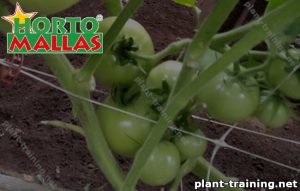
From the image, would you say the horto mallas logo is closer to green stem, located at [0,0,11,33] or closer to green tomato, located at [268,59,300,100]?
green stem, located at [0,0,11,33]

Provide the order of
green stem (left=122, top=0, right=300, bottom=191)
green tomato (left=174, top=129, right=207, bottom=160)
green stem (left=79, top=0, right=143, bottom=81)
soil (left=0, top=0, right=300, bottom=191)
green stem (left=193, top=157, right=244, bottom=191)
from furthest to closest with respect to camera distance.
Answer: soil (left=0, top=0, right=300, bottom=191) → green stem (left=193, top=157, right=244, bottom=191) → green tomato (left=174, top=129, right=207, bottom=160) → green stem (left=79, top=0, right=143, bottom=81) → green stem (left=122, top=0, right=300, bottom=191)

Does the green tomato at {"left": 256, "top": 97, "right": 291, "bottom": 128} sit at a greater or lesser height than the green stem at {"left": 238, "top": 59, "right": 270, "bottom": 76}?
lesser

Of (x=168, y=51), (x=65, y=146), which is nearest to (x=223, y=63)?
(x=168, y=51)

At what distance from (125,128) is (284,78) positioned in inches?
8.5

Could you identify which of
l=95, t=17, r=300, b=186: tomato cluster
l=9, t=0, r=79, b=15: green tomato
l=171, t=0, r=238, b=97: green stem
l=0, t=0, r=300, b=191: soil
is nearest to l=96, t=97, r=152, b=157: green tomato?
l=95, t=17, r=300, b=186: tomato cluster

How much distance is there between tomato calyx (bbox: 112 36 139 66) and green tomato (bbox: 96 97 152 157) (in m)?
0.07

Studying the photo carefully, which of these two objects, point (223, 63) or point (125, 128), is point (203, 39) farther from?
point (125, 128)

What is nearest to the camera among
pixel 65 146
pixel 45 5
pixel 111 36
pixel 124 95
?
pixel 45 5

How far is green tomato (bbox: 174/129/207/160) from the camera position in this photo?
2.17 ft

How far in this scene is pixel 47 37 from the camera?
0.69 meters

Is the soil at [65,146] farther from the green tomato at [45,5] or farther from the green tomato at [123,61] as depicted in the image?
the green tomato at [45,5]

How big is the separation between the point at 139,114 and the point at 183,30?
932mm

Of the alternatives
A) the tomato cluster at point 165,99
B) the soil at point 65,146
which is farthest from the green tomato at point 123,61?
the soil at point 65,146

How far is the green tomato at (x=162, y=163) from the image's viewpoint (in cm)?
66
